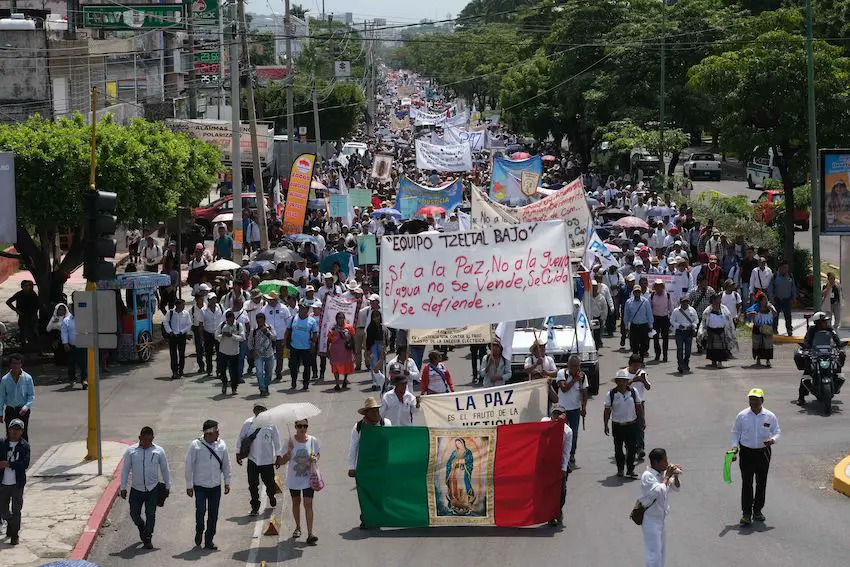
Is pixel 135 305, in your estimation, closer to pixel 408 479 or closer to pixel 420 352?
pixel 420 352

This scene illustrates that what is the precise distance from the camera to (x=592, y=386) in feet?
64.9

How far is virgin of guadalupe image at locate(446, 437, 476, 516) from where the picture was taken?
1350cm

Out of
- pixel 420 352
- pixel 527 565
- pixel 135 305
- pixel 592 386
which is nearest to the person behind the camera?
pixel 527 565

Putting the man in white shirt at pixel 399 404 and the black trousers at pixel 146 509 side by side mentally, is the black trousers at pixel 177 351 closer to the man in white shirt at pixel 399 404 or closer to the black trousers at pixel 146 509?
the man in white shirt at pixel 399 404

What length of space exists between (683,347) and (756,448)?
833 cm

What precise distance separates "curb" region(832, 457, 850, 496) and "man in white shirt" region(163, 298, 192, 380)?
11.6m

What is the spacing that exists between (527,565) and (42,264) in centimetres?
1569

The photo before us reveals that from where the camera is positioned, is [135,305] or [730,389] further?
[135,305]

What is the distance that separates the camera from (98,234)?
1661cm

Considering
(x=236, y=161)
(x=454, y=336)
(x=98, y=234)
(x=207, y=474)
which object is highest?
(x=236, y=161)

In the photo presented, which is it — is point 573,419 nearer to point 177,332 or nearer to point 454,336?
point 454,336

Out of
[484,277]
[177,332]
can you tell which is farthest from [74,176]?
[484,277]

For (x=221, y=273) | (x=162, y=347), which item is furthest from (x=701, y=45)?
(x=162, y=347)

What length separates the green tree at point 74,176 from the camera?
2333 cm
